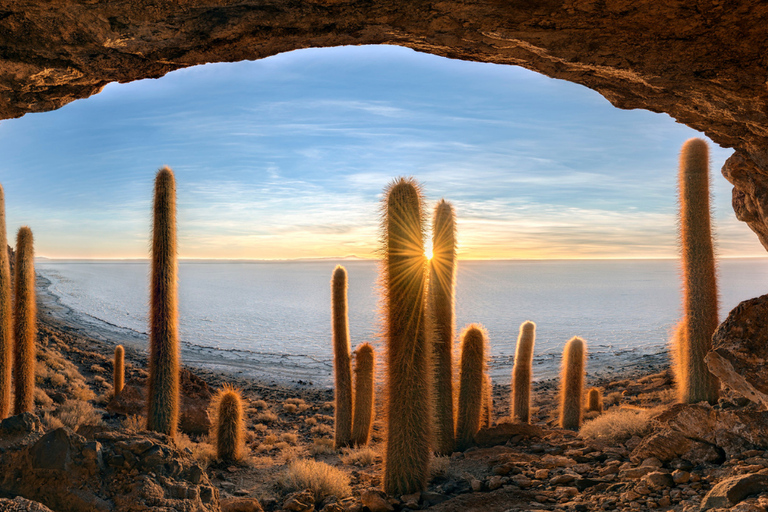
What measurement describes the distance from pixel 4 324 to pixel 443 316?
8.54 m

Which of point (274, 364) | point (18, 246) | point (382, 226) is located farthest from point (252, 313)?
point (382, 226)

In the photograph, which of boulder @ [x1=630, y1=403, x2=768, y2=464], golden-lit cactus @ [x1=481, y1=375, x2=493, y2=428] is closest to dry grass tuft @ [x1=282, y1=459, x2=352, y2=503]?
golden-lit cactus @ [x1=481, y1=375, x2=493, y2=428]

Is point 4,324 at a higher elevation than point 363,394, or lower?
higher

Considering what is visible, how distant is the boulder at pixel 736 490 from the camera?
3.68 metres

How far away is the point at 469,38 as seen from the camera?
362 cm

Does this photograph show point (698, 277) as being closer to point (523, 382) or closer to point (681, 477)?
point (523, 382)

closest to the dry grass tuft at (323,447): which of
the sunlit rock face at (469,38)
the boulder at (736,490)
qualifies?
the boulder at (736,490)

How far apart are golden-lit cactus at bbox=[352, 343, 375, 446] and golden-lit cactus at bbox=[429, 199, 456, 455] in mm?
2941

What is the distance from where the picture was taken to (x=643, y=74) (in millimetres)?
3662

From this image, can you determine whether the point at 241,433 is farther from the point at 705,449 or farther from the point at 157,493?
the point at 705,449

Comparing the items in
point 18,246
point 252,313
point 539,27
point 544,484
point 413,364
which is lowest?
point 252,313

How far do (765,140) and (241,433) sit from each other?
951 centimetres

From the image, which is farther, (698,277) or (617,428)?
(698,277)

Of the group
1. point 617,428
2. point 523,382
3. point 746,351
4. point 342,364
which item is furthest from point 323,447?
point 746,351
